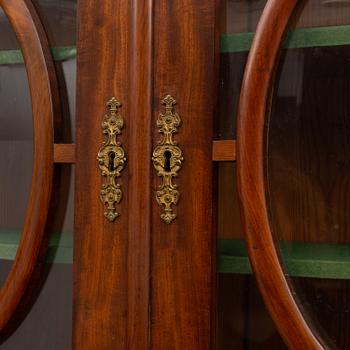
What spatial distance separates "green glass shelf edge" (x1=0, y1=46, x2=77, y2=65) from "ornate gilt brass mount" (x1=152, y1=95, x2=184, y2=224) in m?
0.10

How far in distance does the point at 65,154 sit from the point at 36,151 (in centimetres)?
3

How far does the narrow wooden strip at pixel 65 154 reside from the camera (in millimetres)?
542

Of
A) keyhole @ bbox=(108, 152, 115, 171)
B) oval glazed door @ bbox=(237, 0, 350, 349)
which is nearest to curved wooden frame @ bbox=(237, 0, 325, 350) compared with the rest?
oval glazed door @ bbox=(237, 0, 350, 349)

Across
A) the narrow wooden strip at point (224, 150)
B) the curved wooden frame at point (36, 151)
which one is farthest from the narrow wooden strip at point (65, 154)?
the narrow wooden strip at point (224, 150)

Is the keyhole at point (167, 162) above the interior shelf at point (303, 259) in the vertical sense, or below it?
above

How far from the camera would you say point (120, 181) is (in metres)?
0.52

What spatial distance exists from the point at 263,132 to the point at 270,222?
0.23 ft

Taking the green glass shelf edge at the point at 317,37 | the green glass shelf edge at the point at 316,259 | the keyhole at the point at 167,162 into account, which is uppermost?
the green glass shelf edge at the point at 317,37

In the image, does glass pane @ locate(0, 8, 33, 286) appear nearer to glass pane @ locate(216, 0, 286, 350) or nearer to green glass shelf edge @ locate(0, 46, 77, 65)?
green glass shelf edge @ locate(0, 46, 77, 65)

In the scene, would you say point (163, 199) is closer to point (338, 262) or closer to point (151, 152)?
point (151, 152)

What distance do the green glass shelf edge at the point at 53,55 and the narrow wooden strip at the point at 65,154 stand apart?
3.0 inches

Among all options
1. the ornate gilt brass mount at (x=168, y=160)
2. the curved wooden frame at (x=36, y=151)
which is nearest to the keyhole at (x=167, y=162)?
the ornate gilt brass mount at (x=168, y=160)

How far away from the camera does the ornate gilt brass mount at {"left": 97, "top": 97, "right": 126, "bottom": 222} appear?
0.52 meters

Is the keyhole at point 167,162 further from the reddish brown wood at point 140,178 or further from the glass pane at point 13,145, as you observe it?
the glass pane at point 13,145
